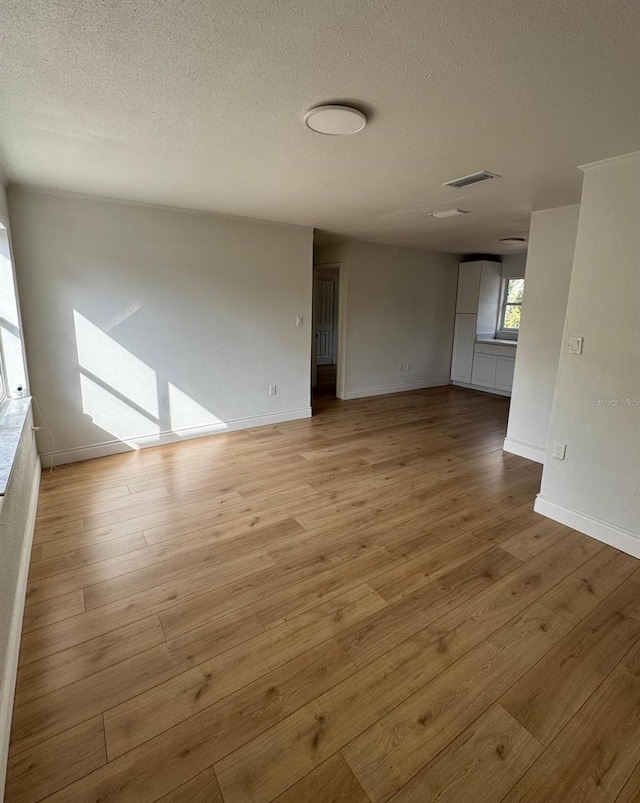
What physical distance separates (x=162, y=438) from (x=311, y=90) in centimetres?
348

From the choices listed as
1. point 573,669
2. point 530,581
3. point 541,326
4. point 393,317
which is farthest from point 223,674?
point 393,317

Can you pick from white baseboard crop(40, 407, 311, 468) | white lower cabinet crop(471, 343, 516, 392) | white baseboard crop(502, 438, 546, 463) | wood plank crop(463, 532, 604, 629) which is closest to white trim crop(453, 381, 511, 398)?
white lower cabinet crop(471, 343, 516, 392)

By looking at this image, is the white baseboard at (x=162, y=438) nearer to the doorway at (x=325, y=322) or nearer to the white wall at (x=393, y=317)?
the white wall at (x=393, y=317)

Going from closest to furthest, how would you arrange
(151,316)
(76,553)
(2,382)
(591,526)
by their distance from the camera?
(76,553) → (591,526) → (2,382) → (151,316)

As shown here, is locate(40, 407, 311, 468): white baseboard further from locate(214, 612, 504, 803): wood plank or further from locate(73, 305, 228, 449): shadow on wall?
locate(214, 612, 504, 803): wood plank

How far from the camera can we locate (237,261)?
14.1ft

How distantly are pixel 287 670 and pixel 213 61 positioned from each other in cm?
244

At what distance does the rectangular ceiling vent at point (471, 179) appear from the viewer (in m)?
2.70

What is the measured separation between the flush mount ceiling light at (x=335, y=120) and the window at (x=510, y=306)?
598cm

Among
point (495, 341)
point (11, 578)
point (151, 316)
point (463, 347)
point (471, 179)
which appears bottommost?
point (11, 578)

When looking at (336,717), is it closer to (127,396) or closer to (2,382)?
(2,382)

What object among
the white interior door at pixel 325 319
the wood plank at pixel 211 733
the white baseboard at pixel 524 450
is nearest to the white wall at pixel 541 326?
the white baseboard at pixel 524 450

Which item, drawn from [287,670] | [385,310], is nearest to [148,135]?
[287,670]

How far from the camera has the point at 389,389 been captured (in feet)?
22.0
